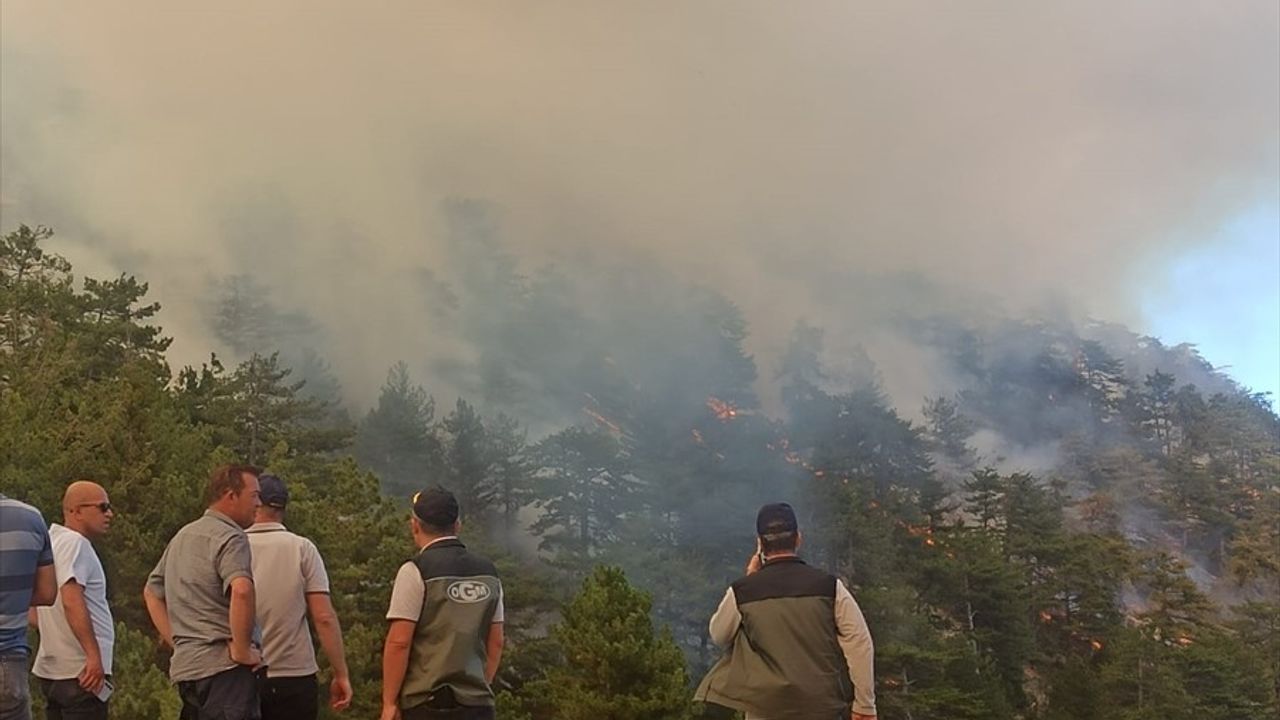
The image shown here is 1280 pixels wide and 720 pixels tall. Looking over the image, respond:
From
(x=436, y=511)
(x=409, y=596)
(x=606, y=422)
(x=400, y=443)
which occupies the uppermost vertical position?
(x=606, y=422)

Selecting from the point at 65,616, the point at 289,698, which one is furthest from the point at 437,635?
the point at 65,616

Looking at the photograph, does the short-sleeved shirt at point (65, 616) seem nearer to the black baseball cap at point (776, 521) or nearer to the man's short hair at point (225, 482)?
the man's short hair at point (225, 482)

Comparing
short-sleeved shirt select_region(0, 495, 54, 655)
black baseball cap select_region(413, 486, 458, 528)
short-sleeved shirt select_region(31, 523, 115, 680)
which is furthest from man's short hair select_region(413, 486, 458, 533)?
short-sleeved shirt select_region(31, 523, 115, 680)

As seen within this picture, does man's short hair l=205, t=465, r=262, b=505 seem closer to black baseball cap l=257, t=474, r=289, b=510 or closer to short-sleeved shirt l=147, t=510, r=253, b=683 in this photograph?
short-sleeved shirt l=147, t=510, r=253, b=683

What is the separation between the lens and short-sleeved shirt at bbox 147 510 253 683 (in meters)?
3.42

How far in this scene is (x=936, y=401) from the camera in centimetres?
4138

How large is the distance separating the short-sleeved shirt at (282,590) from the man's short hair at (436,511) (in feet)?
1.91

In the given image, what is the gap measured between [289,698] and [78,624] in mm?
839

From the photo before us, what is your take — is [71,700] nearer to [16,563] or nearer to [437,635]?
[16,563]

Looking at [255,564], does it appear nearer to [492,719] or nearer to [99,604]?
[99,604]

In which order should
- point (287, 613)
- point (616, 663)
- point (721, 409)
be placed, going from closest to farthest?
point (287, 613) → point (616, 663) → point (721, 409)

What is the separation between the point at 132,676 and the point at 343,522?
6518 millimetres

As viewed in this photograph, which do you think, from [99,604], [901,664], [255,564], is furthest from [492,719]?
[901,664]

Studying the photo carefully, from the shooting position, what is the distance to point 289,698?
12.6ft
